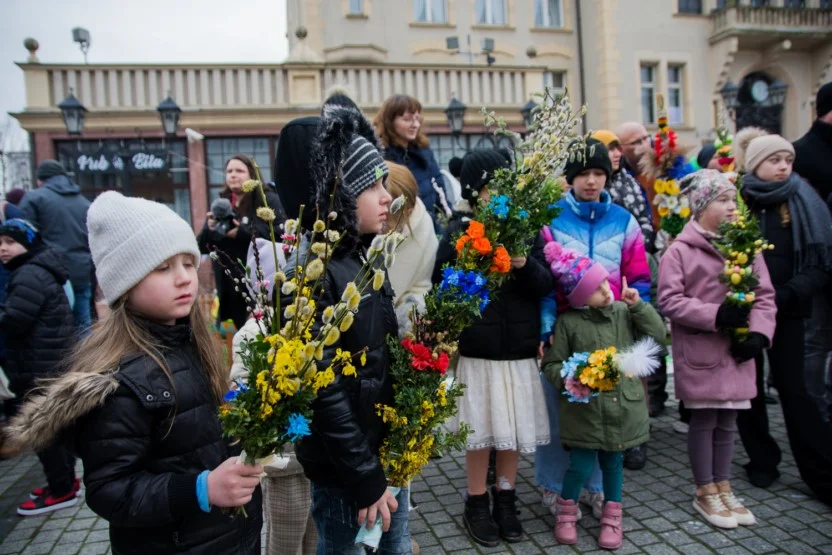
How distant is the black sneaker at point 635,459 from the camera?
13.4ft

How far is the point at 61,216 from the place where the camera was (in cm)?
617

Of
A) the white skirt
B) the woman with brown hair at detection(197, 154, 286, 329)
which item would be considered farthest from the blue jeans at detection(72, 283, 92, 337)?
the white skirt

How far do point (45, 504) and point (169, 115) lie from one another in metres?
8.35

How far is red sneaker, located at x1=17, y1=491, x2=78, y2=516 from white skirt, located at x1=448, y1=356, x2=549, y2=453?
9.21ft

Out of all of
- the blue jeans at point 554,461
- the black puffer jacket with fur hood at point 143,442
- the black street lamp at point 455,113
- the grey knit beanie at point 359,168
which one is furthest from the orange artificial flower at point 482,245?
the black street lamp at point 455,113

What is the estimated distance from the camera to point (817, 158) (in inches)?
151

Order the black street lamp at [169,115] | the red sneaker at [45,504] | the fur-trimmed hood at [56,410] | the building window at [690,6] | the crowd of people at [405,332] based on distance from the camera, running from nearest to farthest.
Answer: the fur-trimmed hood at [56,410], the crowd of people at [405,332], the red sneaker at [45,504], the black street lamp at [169,115], the building window at [690,6]

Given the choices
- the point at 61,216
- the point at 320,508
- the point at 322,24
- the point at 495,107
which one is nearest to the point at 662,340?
the point at 320,508

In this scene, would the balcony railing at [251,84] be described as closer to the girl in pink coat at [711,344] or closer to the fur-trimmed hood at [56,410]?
the girl in pink coat at [711,344]

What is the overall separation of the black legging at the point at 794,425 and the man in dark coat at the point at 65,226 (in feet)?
19.7

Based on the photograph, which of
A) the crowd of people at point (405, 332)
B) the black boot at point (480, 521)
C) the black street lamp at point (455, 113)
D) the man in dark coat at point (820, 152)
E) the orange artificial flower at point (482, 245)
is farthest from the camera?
the black street lamp at point (455, 113)

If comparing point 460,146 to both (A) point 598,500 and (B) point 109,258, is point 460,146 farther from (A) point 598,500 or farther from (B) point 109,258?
(B) point 109,258

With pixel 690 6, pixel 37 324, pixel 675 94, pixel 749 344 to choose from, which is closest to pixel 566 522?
pixel 749 344

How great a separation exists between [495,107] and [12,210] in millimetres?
10241
